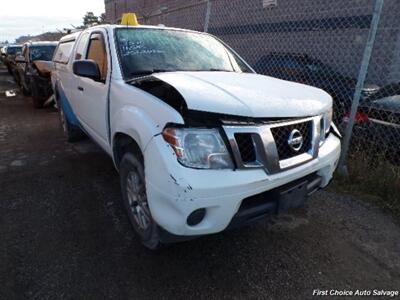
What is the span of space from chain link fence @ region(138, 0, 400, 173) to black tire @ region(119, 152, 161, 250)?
2.73 m

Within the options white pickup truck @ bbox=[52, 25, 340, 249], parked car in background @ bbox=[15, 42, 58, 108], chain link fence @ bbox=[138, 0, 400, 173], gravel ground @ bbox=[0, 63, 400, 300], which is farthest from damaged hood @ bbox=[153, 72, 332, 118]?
parked car in background @ bbox=[15, 42, 58, 108]

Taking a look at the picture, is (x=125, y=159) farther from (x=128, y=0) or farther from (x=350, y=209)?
(x=128, y=0)

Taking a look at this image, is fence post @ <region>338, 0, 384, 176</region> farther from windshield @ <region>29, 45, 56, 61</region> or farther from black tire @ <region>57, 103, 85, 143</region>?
windshield @ <region>29, 45, 56, 61</region>

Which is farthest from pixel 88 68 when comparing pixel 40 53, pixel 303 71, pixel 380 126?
pixel 40 53

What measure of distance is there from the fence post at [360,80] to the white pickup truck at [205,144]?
1.15 m

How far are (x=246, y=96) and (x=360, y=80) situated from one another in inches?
86.8

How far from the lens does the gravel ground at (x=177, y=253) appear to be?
7.55ft

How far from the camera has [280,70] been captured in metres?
7.29

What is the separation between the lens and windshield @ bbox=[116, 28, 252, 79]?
3.07m

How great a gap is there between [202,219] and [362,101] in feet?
11.5

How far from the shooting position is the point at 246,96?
2264 mm

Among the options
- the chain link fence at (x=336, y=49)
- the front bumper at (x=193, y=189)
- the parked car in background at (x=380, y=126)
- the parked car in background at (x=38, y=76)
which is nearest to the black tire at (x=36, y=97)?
the parked car in background at (x=38, y=76)

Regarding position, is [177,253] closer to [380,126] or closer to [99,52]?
[99,52]

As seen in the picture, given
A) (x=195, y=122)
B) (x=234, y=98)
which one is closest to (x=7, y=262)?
(x=195, y=122)
